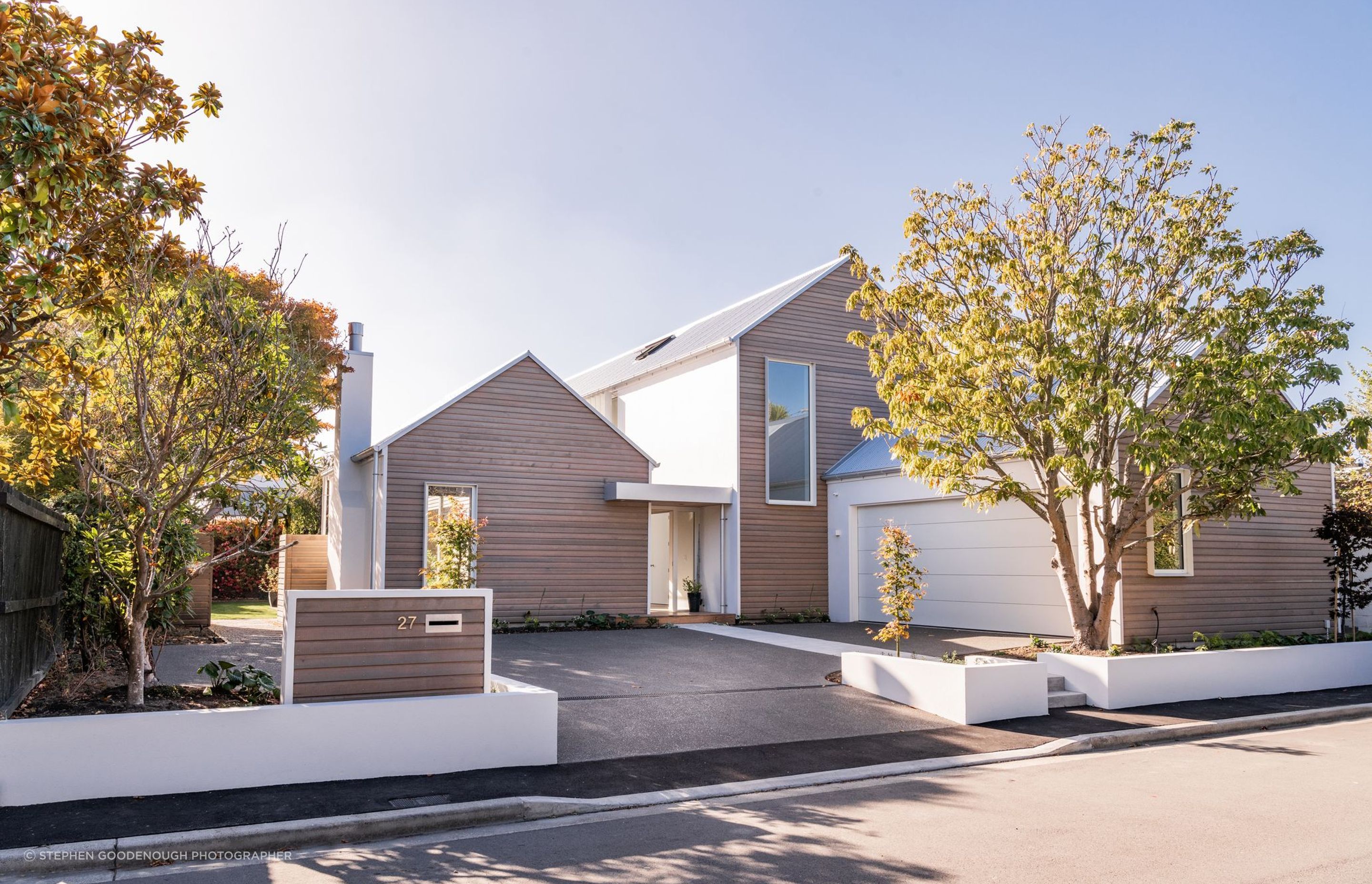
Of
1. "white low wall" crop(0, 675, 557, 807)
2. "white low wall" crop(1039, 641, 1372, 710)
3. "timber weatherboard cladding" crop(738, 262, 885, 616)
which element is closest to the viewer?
"white low wall" crop(0, 675, 557, 807)

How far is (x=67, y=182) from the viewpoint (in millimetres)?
5016

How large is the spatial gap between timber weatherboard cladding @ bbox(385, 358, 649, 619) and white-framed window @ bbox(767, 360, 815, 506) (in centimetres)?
286

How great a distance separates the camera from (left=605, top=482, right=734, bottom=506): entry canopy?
18.2m

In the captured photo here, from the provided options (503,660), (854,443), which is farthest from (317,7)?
(854,443)

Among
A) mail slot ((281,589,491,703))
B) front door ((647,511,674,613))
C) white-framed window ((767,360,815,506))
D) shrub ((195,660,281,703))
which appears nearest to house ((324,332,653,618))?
white-framed window ((767,360,815,506))

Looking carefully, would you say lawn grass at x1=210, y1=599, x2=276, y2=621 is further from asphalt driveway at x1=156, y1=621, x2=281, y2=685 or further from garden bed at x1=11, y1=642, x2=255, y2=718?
garden bed at x1=11, y1=642, x2=255, y2=718

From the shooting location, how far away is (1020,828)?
5.77 metres

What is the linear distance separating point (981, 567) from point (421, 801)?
12357 millimetres

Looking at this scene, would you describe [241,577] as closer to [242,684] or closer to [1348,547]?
[242,684]

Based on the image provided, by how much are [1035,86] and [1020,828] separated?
397 inches

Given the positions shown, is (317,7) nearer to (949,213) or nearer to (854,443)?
(949,213)

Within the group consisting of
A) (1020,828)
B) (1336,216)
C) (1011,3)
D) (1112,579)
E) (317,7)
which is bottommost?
(1020,828)

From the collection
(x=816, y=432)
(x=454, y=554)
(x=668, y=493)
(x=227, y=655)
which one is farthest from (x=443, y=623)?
(x=816, y=432)

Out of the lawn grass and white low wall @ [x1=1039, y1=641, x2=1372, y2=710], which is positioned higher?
white low wall @ [x1=1039, y1=641, x2=1372, y2=710]
